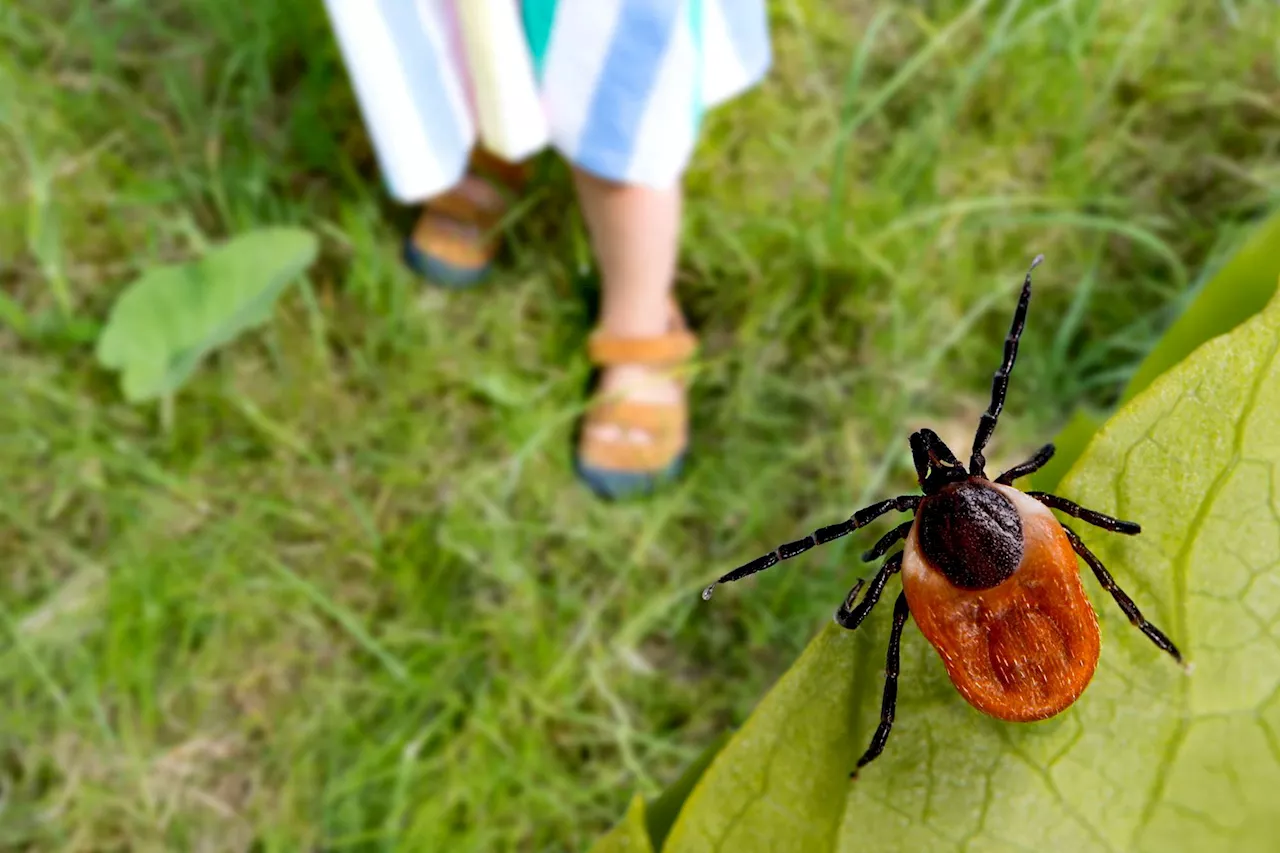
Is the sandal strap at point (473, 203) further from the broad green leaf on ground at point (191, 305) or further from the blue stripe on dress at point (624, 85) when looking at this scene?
the blue stripe on dress at point (624, 85)

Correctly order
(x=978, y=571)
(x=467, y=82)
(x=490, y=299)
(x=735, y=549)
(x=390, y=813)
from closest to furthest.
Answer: (x=978, y=571), (x=467, y=82), (x=390, y=813), (x=735, y=549), (x=490, y=299)

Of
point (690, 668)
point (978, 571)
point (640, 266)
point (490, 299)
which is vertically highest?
point (978, 571)

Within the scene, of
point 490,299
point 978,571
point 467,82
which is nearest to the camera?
point 978,571

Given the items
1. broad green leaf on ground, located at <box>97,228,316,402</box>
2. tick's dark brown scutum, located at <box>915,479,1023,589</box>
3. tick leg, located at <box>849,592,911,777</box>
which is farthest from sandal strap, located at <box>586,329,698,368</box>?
tick leg, located at <box>849,592,911,777</box>

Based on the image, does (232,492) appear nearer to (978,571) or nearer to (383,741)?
(383,741)

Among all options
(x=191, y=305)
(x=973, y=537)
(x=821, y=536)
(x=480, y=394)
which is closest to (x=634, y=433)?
(x=480, y=394)

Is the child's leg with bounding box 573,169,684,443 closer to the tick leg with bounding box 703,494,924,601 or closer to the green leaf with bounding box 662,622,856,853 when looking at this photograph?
the tick leg with bounding box 703,494,924,601

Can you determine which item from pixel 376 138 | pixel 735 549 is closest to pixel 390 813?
pixel 735 549

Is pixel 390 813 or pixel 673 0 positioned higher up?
pixel 673 0
